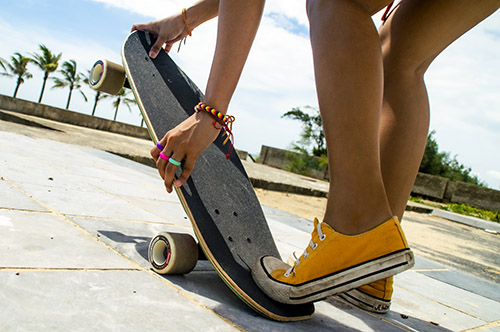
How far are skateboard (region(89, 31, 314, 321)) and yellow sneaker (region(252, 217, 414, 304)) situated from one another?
62 mm

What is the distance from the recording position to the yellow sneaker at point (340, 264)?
98 centimetres

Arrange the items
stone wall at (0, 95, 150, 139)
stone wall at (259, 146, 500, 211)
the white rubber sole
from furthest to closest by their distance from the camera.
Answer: stone wall at (0, 95, 150, 139), stone wall at (259, 146, 500, 211), the white rubber sole

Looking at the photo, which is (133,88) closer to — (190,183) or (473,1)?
(190,183)

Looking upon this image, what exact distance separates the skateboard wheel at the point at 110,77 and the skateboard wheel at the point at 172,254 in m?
0.72

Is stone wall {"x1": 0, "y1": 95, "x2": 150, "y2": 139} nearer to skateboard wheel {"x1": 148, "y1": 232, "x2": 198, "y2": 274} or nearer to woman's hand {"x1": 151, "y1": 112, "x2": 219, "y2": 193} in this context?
skateboard wheel {"x1": 148, "y1": 232, "x2": 198, "y2": 274}

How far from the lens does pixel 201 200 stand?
1.30 metres

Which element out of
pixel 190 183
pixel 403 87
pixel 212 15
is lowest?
pixel 190 183

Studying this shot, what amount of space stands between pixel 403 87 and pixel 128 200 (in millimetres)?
1507

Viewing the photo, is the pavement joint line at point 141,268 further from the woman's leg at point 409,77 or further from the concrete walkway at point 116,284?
the woman's leg at point 409,77

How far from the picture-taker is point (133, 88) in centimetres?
150

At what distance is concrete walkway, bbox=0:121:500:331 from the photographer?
2.69 feet

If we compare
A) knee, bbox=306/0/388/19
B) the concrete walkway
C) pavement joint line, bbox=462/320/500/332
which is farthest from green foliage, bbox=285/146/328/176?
knee, bbox=306/0/388/19

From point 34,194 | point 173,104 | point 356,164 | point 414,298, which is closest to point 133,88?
point 173,104

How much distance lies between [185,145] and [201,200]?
11.7 inches
